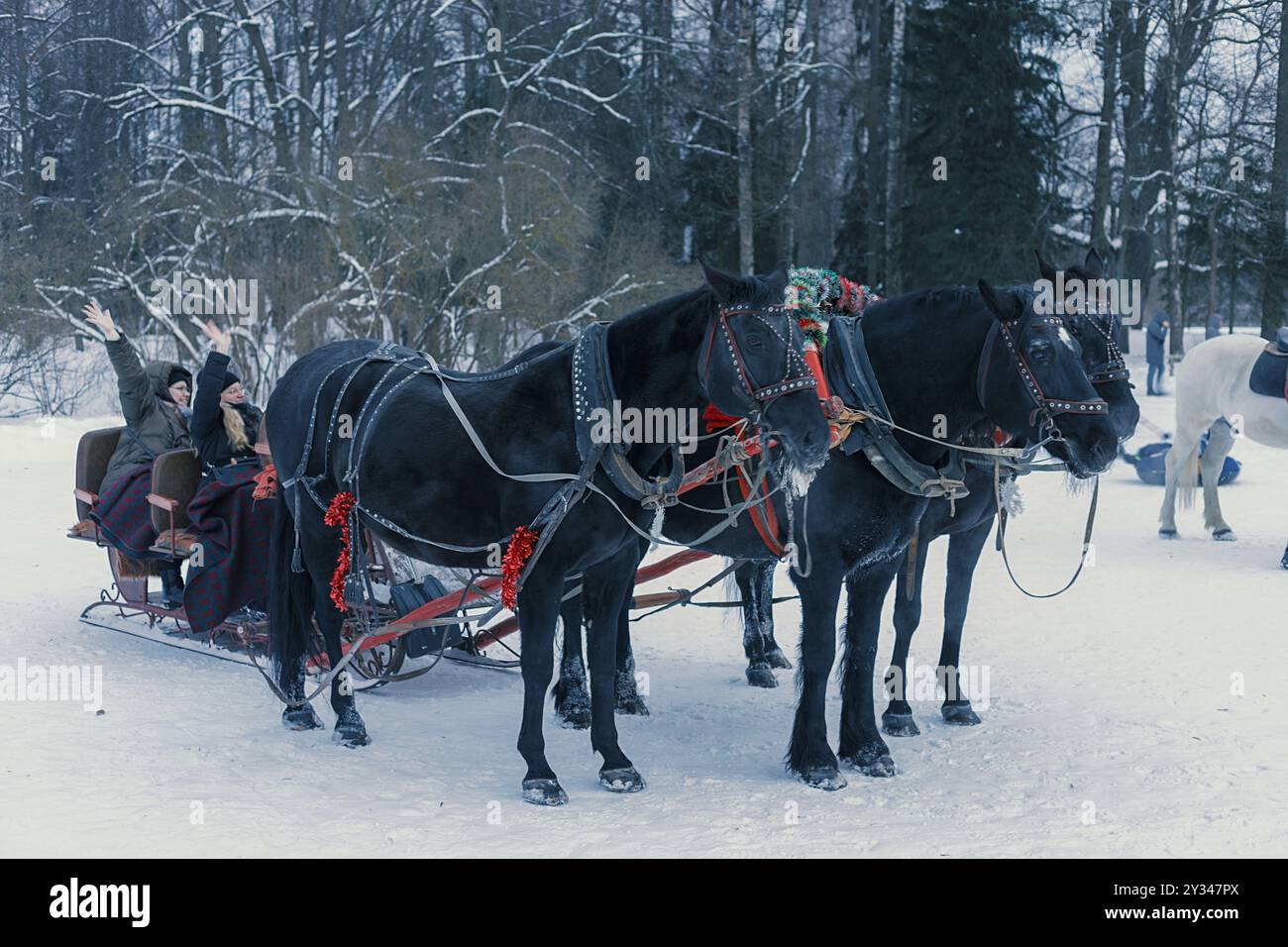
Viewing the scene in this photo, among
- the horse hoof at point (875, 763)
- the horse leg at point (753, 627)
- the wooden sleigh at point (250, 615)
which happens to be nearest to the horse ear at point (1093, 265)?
the horse hoof at point (875, 763)

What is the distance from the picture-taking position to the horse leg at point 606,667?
15.9 feet

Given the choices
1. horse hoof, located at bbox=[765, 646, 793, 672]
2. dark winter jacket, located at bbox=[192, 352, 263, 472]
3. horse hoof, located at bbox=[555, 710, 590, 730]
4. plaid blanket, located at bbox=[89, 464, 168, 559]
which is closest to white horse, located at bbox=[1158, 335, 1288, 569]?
horse hoof, located at bbox=[765, 646, 793, 672]

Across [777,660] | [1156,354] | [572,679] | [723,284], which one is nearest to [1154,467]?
[1156,354]

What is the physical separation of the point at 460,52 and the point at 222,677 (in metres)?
21.0

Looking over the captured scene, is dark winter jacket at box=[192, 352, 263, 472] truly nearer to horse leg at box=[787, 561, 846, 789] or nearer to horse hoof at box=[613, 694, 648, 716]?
horse hoof at box=[613, 694, 648, 716]

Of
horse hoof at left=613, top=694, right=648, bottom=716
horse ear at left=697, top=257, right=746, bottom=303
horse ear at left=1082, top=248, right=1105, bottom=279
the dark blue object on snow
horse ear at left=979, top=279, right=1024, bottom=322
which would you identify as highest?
horse ear at left=1082, top=248, right=1105, bottom=279

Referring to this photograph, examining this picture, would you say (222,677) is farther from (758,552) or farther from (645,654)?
(758,552)

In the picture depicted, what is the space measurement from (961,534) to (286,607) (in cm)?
313

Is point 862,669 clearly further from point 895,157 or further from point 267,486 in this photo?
point 895,157

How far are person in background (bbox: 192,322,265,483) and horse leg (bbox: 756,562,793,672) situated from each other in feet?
9.34

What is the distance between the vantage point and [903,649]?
582 cm

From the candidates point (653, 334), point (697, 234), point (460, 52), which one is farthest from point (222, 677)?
point (460, 52)

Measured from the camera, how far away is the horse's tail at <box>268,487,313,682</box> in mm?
5750
